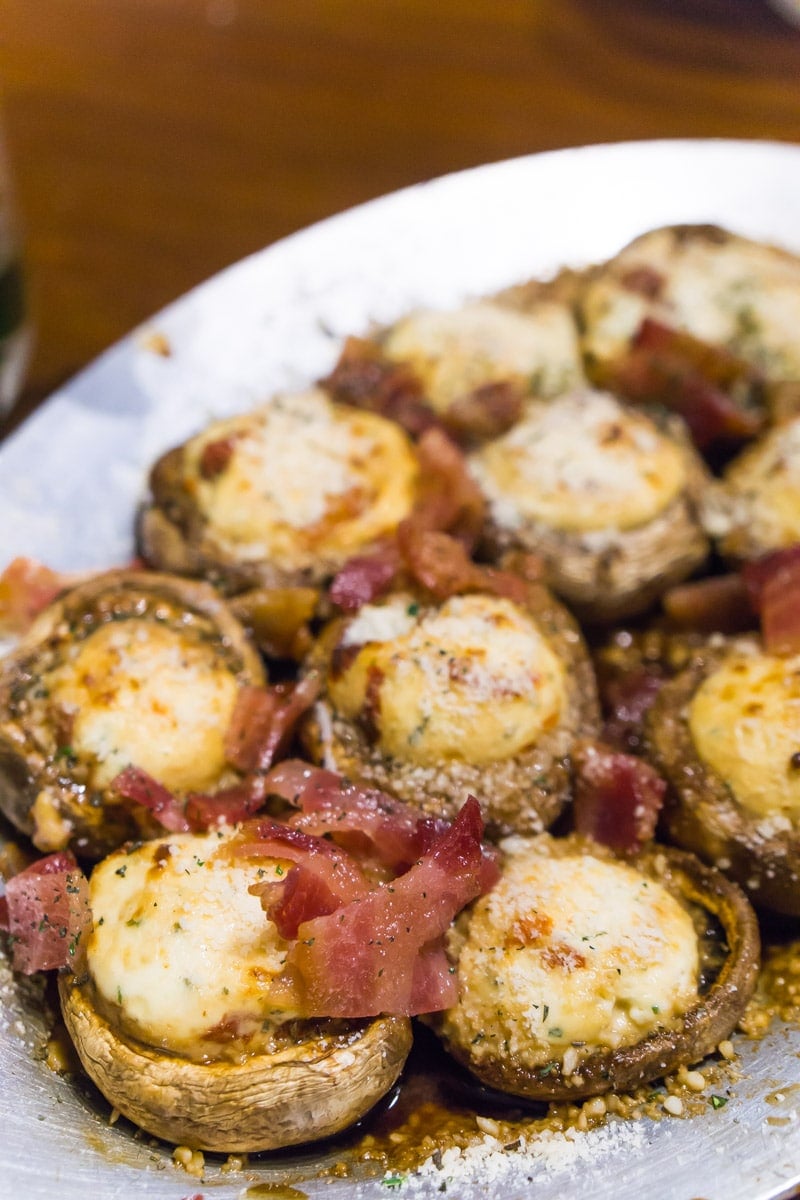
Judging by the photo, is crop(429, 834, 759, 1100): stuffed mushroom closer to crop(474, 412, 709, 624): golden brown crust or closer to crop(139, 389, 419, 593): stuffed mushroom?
crop(474, 412, 709, 624): golden brown crust

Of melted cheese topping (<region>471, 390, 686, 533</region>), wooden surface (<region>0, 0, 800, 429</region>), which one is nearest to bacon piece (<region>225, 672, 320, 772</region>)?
melted cheese topping (<region>471, 390, 686, 533</region>)

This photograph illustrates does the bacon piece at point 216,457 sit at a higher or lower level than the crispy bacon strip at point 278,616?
higher

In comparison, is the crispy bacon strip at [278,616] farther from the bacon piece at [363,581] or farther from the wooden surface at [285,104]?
the wooden surface at [285,104]

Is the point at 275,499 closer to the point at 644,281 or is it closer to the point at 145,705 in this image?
the point at 145,705

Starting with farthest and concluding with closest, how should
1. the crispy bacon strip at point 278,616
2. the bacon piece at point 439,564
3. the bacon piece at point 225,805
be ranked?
the crispy bacon strip at point 278,616 → the bacon piece at point 439,564 → the bacon piece at point 225,805

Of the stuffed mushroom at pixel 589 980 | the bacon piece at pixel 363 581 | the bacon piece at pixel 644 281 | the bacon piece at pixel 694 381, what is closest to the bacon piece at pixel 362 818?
the stuffed mushroom at pixel 589 980

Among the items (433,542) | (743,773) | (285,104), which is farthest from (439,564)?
(285,104)

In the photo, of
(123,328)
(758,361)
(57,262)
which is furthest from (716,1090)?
(57,262)
